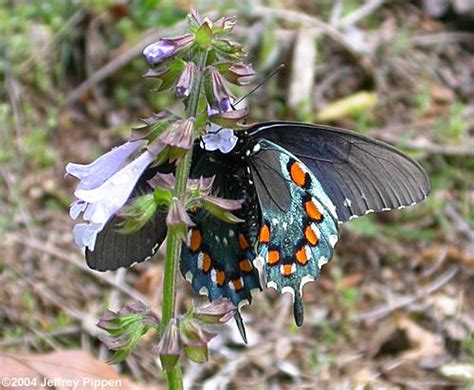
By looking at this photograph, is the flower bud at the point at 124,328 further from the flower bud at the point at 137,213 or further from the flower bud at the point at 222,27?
the flower bud at the point at 222,27

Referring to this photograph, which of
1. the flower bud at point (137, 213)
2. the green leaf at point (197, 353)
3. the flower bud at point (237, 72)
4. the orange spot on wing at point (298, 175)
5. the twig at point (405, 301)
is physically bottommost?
the green leaf at point (197, 353)

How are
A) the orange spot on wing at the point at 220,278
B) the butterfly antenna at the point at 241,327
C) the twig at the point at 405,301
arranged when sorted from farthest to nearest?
1. the twig at the point at 405,301
2. the orange spot on wing at the point at 220,278
3. the butterfly antenna at the point at 241,327

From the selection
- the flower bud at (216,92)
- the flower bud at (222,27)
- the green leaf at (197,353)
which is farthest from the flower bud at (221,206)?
the flower bud at (222,27)

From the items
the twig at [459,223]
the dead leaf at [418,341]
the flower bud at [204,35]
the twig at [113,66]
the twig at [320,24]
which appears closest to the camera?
the flower bud at [204,35]

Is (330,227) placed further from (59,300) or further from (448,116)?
(448,116)

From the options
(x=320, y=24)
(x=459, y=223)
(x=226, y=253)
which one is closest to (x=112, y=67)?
(x=320, y=24)

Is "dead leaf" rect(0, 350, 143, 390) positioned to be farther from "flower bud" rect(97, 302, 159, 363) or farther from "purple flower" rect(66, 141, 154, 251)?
"purple flower" rect(66, 141, 154, 251)

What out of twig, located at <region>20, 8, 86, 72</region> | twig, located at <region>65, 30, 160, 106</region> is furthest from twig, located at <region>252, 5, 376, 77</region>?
twig, located at <region>20, 8, 86, 72</region>
